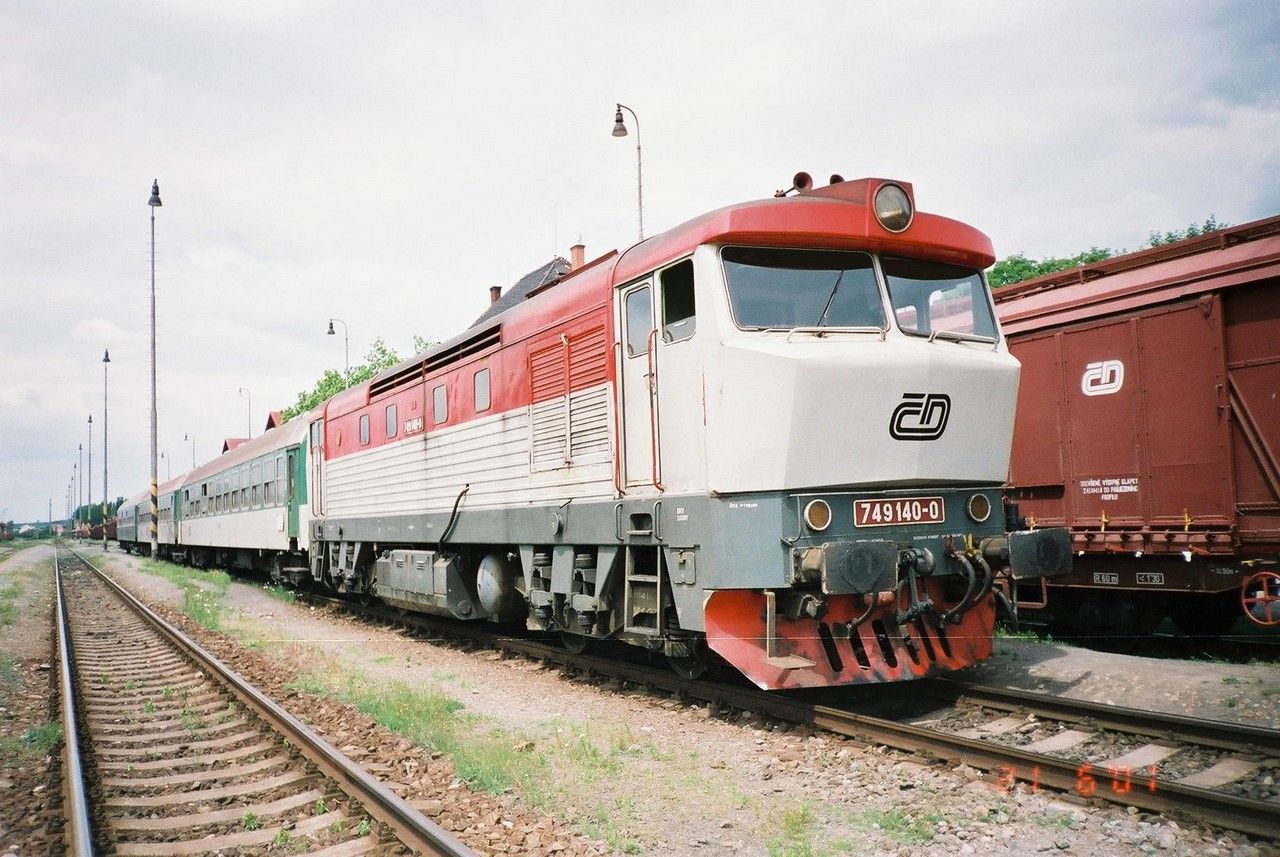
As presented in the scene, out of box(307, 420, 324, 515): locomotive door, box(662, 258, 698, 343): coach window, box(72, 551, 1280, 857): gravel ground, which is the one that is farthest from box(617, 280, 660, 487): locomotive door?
box(307, 420, 324, 515): locomotive door

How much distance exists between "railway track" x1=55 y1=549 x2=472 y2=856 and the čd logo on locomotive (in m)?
4.04

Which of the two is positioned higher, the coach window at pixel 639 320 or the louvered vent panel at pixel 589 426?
the coach window at pixel 639 320

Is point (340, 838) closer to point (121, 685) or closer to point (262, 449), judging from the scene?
point (121, 685)

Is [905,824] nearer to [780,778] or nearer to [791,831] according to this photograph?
[791,831]

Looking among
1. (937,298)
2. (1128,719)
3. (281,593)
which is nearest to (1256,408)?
(937,298)

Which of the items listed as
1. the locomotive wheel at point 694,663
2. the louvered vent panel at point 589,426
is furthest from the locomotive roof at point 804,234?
the locomotive wheel at point 694,663

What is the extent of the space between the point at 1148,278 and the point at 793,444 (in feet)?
17.0

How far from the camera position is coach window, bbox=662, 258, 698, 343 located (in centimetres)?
700

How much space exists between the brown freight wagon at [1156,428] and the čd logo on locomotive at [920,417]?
2915mm

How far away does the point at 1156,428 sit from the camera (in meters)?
9.04

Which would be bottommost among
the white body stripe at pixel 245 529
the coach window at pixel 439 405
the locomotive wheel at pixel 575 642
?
the locomotive wheel at pixel 575 642

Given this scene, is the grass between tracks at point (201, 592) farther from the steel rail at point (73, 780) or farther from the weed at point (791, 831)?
the weed at point (791, 831)

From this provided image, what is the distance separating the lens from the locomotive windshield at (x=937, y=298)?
7.11 m

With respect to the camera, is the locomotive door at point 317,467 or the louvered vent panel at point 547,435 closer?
the louvered vent panel at point 547,435
